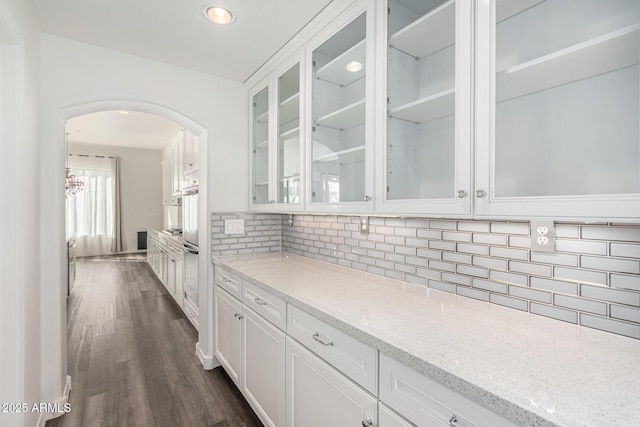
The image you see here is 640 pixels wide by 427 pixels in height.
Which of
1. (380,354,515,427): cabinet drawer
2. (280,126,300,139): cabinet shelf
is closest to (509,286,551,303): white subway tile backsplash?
(380,354,515,427): cabinet drawer

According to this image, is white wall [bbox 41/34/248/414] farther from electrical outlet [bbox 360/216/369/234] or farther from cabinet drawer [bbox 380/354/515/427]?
cabinet drawer [bbox 380/354/515/427]

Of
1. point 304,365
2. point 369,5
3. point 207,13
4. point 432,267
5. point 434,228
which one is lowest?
point 304,365

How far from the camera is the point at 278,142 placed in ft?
7.48

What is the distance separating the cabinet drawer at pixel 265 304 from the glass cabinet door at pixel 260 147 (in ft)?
2.49

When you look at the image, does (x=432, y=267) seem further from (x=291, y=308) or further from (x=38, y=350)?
(x=38, y=350)

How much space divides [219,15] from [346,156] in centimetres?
109

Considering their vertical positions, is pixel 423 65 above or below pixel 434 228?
above

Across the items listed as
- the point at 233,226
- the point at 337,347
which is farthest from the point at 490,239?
the point at 233,226

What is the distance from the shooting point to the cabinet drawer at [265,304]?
5.11 ft

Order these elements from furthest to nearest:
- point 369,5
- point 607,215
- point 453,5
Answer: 1. point 369,5
2. point 453,5
3. point 607,215

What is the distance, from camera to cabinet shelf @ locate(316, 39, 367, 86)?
1.56 meters

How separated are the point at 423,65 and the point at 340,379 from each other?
1.37 meters

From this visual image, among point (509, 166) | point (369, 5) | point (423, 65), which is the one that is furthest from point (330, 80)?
point (509, 166)

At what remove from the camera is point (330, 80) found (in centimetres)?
184
